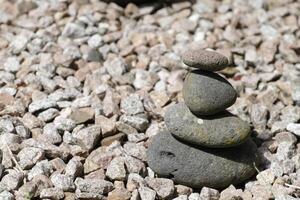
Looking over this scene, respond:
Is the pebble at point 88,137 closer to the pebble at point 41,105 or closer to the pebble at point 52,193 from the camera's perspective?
the pebble at point 41,105

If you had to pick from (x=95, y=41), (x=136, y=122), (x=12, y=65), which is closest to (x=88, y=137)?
(x=136, y=122)

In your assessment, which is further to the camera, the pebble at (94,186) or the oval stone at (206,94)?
the oval stone at (206,94)

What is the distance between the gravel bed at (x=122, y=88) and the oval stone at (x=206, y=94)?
44cm

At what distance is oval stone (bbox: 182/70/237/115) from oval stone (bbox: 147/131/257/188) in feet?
0.76

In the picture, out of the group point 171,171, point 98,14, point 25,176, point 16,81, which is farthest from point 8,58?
point 171,171

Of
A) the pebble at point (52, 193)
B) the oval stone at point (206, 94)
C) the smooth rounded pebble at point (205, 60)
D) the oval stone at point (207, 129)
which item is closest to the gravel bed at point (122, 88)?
the pebble at point (52, 193)

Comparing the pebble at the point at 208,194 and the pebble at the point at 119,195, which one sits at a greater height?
the pebble at the point at 119,195

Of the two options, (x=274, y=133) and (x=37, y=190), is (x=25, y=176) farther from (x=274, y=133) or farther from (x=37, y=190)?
(x=274, y=133)

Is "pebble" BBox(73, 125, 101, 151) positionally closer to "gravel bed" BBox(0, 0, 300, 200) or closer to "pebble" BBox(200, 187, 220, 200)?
"gravel bed" BBox(0, 0, 300, 200)

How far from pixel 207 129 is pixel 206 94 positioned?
195 mm

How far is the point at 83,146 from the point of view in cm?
381

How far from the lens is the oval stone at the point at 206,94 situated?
3596 mm

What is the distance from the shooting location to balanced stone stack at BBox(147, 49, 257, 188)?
3.58 metres

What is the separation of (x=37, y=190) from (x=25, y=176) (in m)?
0.16
